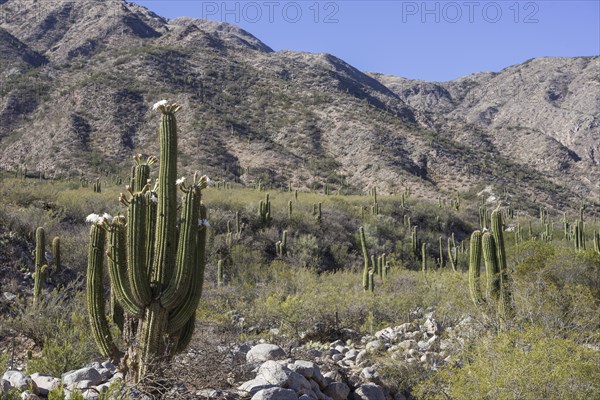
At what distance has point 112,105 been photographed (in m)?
50.3

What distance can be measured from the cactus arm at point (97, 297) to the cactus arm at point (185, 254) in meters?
1.10

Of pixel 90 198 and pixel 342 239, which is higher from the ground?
pixel 90 198

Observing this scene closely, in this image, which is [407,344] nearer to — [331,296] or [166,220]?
[331,296]

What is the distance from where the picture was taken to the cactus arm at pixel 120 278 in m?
6.24

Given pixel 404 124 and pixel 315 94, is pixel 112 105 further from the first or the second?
pixel 404 124

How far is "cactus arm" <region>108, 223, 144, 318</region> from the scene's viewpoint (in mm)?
6242

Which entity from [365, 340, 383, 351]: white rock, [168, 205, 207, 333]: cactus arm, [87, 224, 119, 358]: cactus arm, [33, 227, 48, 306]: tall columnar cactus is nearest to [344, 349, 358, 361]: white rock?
[365, 340, 383, 351]: white rock

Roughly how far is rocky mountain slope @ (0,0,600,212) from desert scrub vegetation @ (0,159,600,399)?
15.8 meters

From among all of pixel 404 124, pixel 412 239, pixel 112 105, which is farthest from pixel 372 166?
pixel 112 105

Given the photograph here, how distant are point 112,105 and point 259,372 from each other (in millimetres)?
47283

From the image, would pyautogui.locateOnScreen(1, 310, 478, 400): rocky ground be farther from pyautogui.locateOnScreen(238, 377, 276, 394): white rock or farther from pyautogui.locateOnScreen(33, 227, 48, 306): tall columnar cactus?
pyautogui.locateOnScreen(33, 227, 48, 306): tall columnar cactus

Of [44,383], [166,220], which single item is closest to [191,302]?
[166,220]

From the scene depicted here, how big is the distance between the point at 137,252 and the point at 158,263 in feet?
1.01

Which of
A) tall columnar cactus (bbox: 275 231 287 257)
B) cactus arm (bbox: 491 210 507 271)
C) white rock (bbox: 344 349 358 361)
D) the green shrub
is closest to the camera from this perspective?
the green shrub
